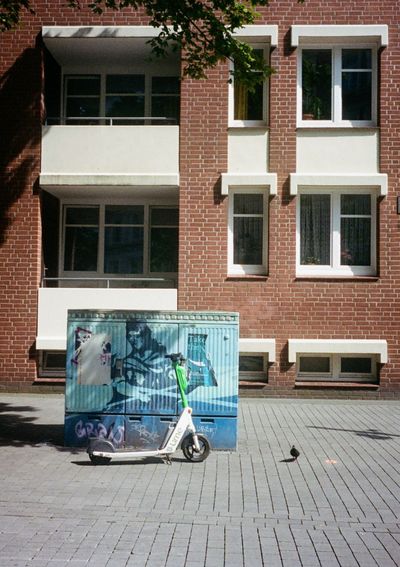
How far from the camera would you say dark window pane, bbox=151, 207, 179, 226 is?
14680mm

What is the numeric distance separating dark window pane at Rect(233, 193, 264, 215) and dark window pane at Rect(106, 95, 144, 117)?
356 cm

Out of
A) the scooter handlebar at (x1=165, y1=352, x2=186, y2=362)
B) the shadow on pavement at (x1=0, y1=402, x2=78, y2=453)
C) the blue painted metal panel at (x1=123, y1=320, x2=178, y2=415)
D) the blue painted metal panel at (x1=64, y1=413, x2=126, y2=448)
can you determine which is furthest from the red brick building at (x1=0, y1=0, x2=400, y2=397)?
the scooter handlebar at (x1=165, y1=352, x2=186, y2=362)

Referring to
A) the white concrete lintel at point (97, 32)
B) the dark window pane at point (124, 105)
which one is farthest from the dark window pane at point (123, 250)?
the white concrete lintel at point (97, 32)

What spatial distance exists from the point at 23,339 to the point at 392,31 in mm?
10680

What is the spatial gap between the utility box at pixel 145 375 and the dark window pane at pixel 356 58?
8.04 meters

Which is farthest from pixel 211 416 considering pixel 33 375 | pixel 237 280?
pixel 33 375

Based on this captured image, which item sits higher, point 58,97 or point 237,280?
point 58,97

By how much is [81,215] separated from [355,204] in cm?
659

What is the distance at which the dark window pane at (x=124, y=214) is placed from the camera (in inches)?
580

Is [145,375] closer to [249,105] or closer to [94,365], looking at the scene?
[94,365]

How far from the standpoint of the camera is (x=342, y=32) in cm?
1316

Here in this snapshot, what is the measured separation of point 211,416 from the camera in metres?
8.38

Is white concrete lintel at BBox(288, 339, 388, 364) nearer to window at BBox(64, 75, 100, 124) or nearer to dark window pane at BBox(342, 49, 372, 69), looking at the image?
dark window pane at BBox(342, 49, 372, 69)

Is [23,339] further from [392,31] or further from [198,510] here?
[392,31]
